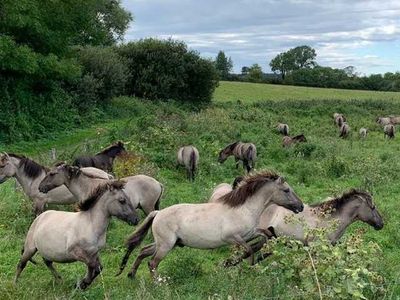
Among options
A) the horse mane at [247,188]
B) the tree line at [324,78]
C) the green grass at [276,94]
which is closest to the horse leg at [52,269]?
the horse mane at [247,188]

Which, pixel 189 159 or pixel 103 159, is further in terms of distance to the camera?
pixel 189 159

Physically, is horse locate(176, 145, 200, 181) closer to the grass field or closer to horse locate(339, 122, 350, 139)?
the grass field

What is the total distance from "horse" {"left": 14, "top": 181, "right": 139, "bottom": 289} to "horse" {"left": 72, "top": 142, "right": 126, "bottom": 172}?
6.44 metres

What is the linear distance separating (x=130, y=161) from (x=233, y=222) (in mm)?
7576

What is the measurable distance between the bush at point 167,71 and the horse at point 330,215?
30543 mm

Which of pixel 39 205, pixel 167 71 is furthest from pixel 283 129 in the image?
pixel 39 205

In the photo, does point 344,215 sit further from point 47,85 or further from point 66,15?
point 47,85

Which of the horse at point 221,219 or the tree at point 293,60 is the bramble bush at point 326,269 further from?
the tree at point 293,60

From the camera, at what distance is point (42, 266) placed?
28.5 ft

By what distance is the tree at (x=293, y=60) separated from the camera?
10081 centimetres

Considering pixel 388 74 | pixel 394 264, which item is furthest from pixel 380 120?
pixel 388 74

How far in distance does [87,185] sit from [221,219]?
3.37 meters

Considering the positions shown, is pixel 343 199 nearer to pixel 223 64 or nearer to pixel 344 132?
pixel 344 132

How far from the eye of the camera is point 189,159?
55.4ft
